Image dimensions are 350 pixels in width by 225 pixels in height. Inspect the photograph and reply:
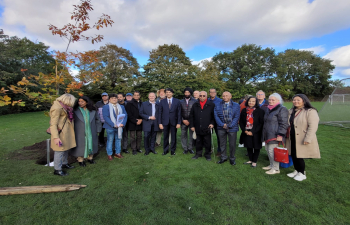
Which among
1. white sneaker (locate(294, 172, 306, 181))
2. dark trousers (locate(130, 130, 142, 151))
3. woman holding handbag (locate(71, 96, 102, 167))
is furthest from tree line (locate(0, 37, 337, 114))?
white sneaker (locate(294, 172, 306, 181))

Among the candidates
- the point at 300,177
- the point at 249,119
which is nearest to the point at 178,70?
the point at 249,119

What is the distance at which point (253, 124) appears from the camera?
412cm

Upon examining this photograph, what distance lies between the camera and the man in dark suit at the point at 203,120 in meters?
4.66

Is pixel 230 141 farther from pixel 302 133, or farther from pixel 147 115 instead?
→ pixel 147 115

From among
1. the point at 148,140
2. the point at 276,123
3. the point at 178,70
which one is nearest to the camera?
the point at 276,123

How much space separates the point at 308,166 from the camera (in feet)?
13.9

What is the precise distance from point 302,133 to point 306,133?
0.07 metres

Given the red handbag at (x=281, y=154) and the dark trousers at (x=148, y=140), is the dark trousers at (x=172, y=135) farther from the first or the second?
the red handbag at (x=281, y=154)

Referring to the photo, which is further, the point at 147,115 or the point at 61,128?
the point at 147,115

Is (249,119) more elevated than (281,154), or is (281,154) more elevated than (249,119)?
(249,119)

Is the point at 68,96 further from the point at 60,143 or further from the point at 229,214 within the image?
the point at 229,214

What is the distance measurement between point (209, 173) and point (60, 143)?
335cm

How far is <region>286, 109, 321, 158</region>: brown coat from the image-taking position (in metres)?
3.33

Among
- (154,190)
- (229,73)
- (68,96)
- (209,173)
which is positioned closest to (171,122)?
(209,173)
